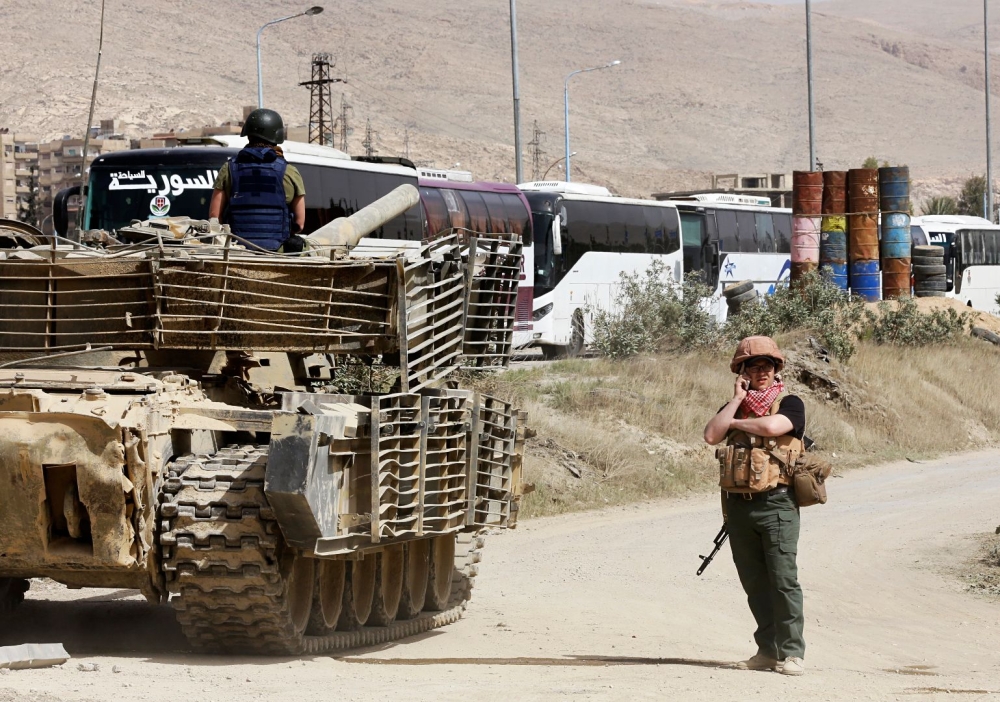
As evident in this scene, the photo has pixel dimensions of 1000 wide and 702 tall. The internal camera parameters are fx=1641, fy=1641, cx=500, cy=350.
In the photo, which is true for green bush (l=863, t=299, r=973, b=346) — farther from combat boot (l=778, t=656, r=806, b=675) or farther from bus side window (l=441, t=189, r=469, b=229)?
combat boot (l=778, t=656, r=806, b=675)

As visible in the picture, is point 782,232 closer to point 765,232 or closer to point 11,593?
point 765,232

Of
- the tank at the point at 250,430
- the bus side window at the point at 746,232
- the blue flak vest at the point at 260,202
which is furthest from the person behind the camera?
the bus side window at the point at 746,232

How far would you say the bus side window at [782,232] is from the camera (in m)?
35.0

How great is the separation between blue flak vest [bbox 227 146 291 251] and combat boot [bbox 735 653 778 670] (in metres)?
3.69

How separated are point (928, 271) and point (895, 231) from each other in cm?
649

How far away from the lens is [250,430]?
8.09 meters

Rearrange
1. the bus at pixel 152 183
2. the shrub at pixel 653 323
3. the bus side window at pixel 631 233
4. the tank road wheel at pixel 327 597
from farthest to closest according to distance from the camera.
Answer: the bus side window at pixel 631 233 < the shrub at pixel 653 323 < the bus at pixel 152 183 < the tank road wheel at pixel 327 597

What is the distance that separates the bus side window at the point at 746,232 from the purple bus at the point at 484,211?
25.0ft

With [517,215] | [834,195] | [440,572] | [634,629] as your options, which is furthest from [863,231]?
[440,572]

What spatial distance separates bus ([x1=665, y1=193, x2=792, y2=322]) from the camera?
3238 centimetres

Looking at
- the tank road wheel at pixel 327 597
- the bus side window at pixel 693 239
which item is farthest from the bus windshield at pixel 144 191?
the bus side window at pixel 693 239

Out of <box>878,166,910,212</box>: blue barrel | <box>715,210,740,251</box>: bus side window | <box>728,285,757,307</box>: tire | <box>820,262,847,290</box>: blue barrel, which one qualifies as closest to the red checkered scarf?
<box>728,285,757,307</box>: tire

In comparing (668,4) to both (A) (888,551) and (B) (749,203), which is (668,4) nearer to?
(B) (749,203)

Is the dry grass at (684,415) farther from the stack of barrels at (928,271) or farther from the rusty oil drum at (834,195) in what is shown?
the stack of barrels at (928,271)
